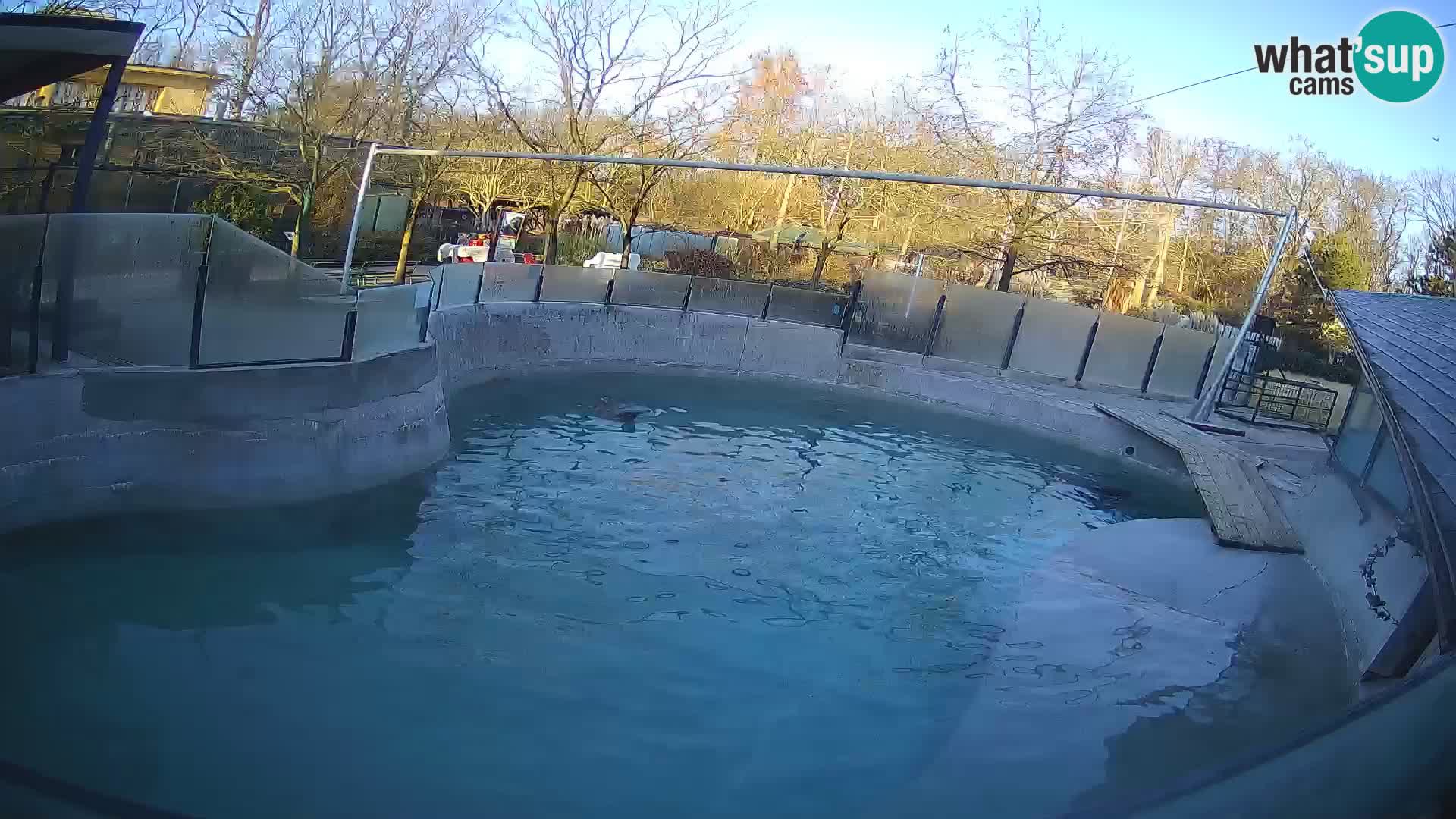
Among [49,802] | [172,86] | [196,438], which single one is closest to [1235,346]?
[196,438]

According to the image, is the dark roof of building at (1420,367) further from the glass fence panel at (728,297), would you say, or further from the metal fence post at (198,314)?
the glass fence panel at (728,297)

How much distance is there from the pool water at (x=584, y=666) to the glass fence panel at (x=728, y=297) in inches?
412

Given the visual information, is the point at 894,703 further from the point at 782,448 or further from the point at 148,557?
the point at 782,448

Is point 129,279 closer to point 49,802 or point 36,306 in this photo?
point 36,306

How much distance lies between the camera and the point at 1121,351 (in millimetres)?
A: 24688

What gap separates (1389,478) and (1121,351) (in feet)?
45.8

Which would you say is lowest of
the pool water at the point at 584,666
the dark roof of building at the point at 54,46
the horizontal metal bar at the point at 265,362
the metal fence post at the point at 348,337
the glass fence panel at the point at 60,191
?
the pool water at the point at 584,666

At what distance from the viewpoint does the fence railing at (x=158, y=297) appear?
9.02 metres

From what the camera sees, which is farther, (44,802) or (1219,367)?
(1219,367)

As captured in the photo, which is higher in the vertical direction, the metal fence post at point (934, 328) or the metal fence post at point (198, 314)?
the metal fence post at point (934, 328)

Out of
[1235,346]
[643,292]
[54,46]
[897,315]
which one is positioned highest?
[1235,346]

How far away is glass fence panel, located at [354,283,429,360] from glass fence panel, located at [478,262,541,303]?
5139 mm

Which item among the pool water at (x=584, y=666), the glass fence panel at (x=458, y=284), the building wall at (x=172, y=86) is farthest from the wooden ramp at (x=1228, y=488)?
the building wall at (x=172, y=86)

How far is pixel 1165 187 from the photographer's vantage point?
52.2 meters
